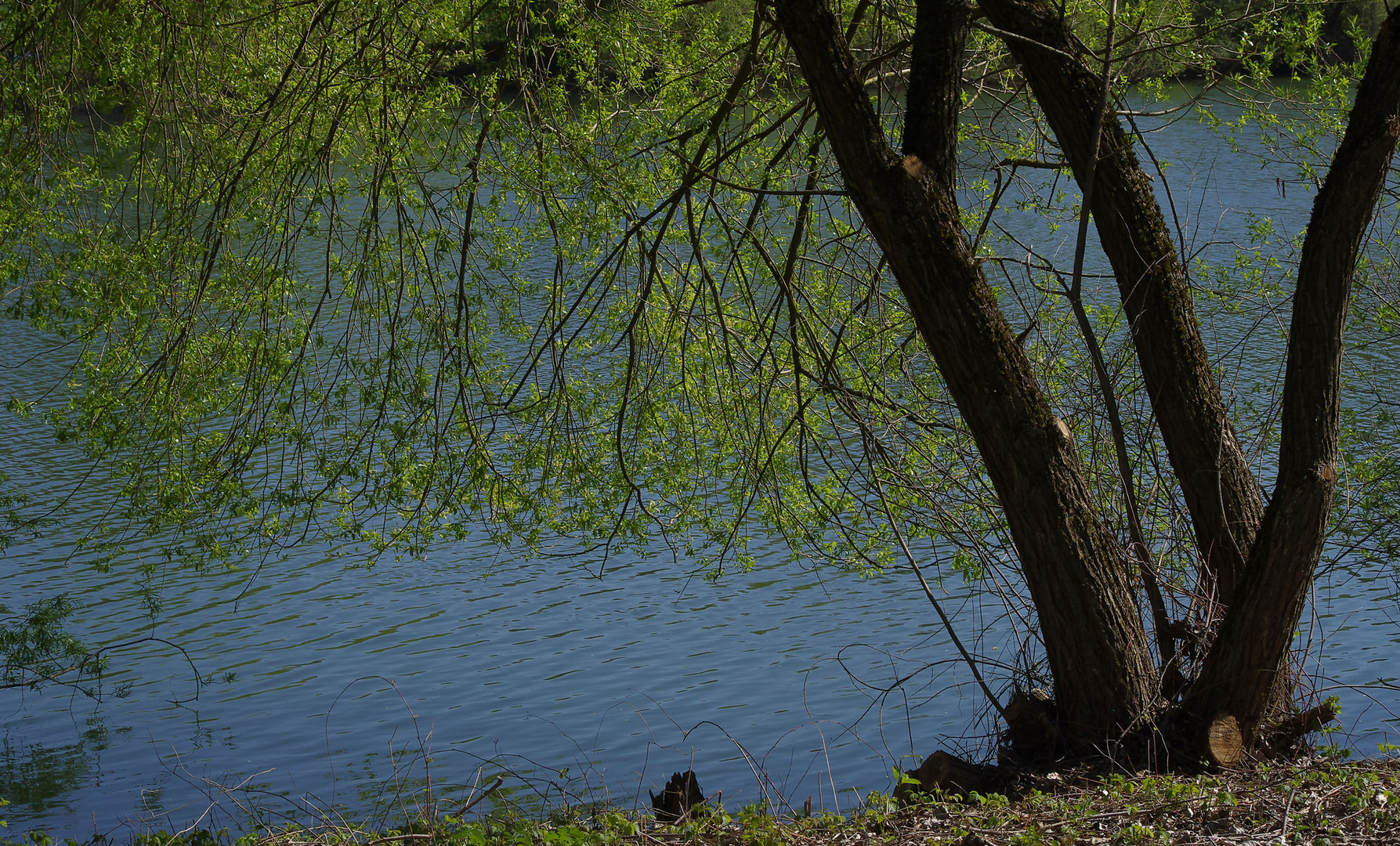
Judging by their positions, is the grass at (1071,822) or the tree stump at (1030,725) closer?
the grass at (1071,822)

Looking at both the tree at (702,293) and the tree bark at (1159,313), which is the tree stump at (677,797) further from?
the tree bark at (1159,313)

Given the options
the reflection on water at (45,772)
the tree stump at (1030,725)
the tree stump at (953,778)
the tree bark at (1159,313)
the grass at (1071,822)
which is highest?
the tree bark at (1159,313)

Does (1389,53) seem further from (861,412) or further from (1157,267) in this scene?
(861,412)

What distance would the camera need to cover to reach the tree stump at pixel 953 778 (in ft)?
15.9

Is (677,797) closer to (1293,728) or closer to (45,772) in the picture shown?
(1293,728)

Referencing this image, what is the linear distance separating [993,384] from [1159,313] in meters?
1.15

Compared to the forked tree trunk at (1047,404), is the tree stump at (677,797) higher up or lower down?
lower down

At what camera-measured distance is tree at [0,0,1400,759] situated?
462cm

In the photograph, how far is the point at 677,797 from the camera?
4.96 meters

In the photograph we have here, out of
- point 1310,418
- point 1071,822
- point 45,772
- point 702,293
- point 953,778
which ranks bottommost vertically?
point 1071,822

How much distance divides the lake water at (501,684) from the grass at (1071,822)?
1678 mm

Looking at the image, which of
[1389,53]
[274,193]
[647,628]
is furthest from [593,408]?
[1389,53]

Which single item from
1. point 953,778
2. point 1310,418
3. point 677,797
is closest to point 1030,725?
point 953,778

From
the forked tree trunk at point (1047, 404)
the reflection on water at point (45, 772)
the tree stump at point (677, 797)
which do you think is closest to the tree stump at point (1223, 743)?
the forked tree trunk at point (1047, 404)
